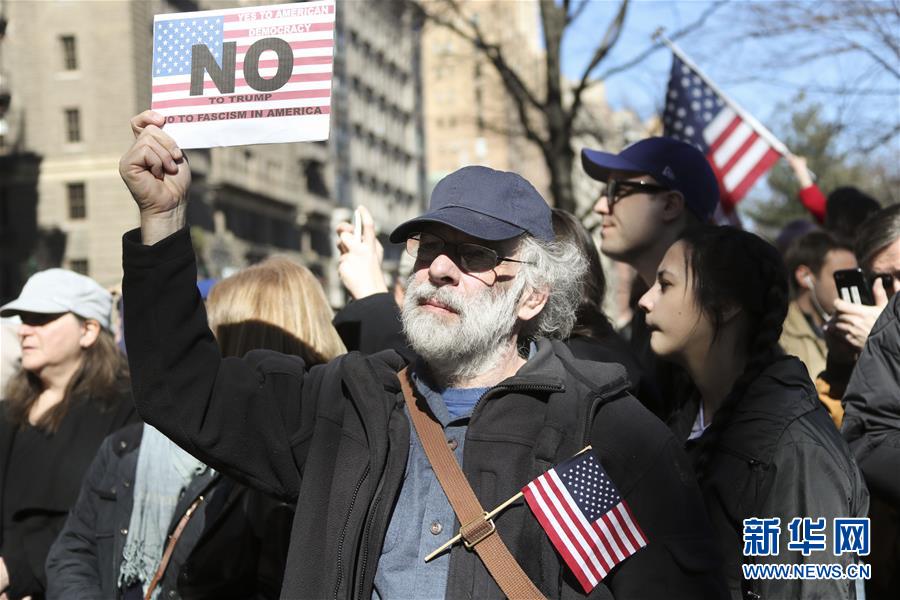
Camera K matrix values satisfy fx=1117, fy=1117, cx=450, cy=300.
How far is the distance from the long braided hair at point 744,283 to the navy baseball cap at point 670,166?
1.19 meters

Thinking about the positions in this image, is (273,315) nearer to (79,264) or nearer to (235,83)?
(235,83)

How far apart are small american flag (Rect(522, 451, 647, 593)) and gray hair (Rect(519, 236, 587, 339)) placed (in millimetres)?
583

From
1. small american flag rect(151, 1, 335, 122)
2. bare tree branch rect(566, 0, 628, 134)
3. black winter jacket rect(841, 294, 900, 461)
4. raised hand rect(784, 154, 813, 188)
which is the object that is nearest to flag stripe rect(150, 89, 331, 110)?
small american flag rect(151, 1, 335, 122)

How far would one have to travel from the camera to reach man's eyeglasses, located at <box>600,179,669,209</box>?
483 centimetres

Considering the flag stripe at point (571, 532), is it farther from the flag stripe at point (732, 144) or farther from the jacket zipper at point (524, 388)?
the flag stripe at point (732, 144)

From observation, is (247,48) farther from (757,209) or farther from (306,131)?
(757,209)

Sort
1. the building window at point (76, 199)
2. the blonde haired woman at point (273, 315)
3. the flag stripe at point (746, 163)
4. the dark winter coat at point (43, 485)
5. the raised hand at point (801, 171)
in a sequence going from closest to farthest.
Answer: the blonde haired woman at point (273, 315) < the dark winter coat at point (43, 485) < the raised hand at point (801, 171) < the flag stripe at point (746, 163) < the building window at point (76, 199)

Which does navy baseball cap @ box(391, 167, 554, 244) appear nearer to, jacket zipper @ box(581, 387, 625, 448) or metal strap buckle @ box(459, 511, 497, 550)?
jacket zipper @ box(581, 387, 625, 448)

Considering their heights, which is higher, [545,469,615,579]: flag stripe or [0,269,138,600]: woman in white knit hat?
[545,469,615,579]: flag stripe

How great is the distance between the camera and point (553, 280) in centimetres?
318

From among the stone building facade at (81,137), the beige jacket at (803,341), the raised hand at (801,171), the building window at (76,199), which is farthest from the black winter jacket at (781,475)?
the building window at (76,199)

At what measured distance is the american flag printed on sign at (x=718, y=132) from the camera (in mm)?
7973

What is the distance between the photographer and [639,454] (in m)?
2.79

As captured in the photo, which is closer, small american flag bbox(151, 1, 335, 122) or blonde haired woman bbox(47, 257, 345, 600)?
small american flag bbox(151, 1, 335, 122)
